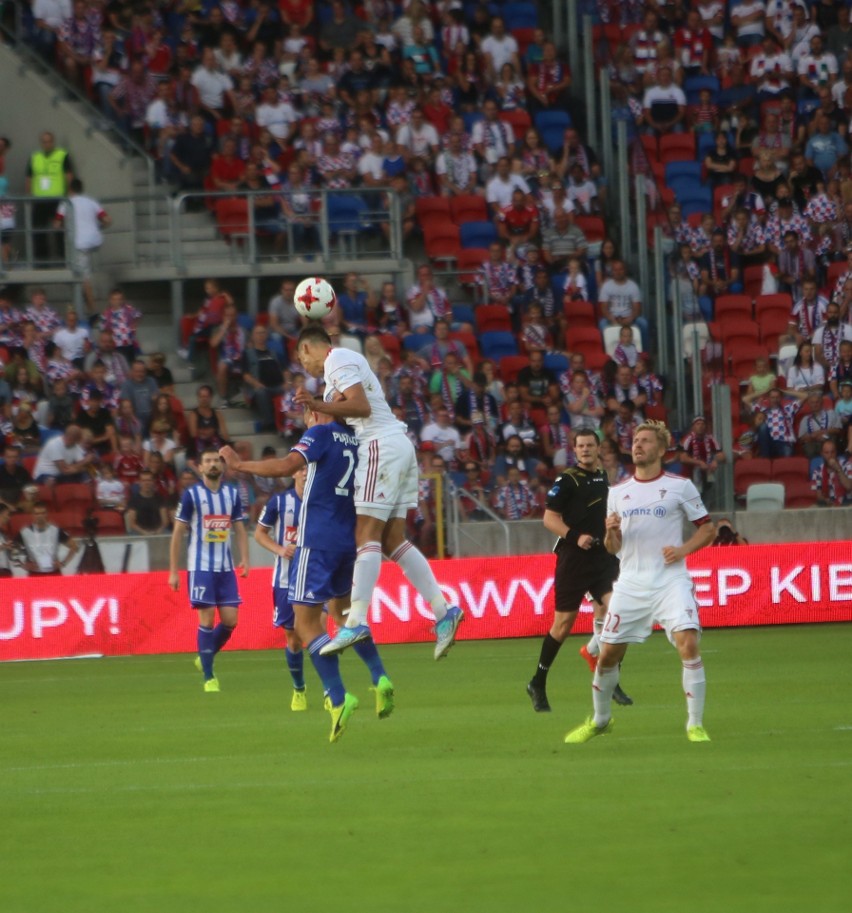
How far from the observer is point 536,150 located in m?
27.3

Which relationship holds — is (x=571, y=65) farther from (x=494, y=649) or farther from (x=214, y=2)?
(x=494, y=649)

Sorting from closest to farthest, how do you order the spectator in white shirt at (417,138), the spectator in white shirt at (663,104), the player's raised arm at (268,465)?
1. the player's raised arm at (268,465)
2. the spectator in white shirt at (417,138)
3. the spectator in white shirt at (663,104)

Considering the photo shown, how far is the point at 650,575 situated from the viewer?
1001 centimetres

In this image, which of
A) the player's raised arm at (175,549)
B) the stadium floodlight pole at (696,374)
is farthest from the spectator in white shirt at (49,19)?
the player's raised arm at (175,549)

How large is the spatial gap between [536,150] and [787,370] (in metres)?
5.50

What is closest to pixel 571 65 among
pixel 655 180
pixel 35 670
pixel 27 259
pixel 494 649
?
pixel 655 180

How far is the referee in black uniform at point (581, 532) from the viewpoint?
1282cm

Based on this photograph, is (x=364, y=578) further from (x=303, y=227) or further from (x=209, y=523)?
(x=303, y=227)

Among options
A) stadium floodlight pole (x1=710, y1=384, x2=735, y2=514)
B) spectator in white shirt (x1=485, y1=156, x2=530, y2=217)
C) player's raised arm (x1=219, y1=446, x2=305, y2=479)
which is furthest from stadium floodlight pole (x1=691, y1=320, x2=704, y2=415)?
player's raised arm (x1=219, y1=446, x2=305, y2=479)

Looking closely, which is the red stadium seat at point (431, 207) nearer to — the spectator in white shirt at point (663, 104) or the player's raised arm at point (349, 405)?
the spectator in white shirt at point (663, 104)

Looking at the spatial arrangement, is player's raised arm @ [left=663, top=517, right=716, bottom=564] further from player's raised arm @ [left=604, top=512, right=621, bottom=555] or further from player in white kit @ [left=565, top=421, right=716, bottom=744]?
player's raised arm @ [left=604, top=512, right=621, bottom=555]

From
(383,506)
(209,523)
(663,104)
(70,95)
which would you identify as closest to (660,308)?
(663,104)

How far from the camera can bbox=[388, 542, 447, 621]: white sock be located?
1132 centimetres

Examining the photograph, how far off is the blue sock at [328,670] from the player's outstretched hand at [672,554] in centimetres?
191
